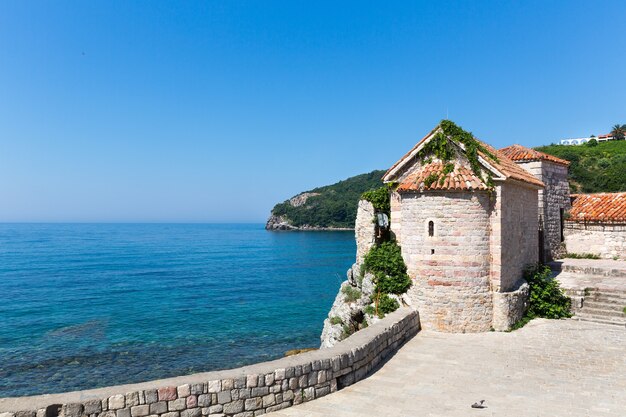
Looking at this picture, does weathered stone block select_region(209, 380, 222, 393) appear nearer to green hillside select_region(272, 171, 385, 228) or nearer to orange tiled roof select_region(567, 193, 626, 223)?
orange tiled roof select_region(567, 193, 626, 223)

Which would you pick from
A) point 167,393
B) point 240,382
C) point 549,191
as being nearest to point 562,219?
point 549,191

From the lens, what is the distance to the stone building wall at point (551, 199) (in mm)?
18609

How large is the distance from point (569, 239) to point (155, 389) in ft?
68.6

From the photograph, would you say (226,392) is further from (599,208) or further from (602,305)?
(599,208)

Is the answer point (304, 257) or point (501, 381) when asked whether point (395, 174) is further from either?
point (304, 257)

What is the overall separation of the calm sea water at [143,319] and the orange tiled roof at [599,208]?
15283mm

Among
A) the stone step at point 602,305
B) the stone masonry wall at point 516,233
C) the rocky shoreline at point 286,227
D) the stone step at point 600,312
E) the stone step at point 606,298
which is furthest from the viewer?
the rocky shoreline at point 286,227

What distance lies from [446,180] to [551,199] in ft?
36.0

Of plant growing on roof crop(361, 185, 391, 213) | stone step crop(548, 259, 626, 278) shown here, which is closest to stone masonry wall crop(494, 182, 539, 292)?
stone step crop(548, 259, 626, 278)

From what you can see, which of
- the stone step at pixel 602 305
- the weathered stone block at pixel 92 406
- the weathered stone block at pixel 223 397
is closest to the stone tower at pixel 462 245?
the stone step at pixel 602 305

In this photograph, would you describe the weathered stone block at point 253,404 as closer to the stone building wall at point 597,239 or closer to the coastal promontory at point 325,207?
the stone building wall at point 597,239

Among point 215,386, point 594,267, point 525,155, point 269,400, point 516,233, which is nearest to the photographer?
point 215,386

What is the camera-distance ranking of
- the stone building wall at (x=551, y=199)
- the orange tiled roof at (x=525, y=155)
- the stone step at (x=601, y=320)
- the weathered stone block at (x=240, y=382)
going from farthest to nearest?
the stone building wall at (x=551, y=199) → the orange tiled roof at (x=525, y=155) → the stone step at (x=601, y=320) → the weathered stone block at (x=240, y=382)

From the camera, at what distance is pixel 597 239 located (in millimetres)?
19531
